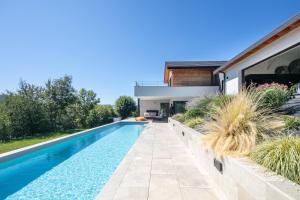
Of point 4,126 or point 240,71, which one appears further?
point 240,71

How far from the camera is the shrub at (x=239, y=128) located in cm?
312

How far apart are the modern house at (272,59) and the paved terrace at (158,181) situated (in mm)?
4368

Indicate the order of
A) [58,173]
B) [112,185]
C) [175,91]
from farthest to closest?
1. [175,91]
2. [58,173]
3. [112,185]

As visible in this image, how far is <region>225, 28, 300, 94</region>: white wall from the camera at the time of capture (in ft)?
20.0

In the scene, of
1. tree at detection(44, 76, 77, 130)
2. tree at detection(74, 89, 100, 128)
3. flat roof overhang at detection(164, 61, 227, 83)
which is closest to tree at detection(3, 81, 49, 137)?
tree at detection(44, 76, 77, 130)

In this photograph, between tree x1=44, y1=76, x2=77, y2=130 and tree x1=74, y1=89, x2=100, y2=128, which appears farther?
tree x1=74, y1=89, x2=100, y2=128

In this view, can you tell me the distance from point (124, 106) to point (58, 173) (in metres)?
24.3

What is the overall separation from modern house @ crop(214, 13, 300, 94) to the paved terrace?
172 inches

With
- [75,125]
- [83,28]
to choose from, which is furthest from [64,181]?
[75,125]

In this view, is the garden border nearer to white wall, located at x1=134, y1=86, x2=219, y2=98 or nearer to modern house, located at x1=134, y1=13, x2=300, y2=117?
modern house, located at x1=134, y1=13, x2=300, y2=117

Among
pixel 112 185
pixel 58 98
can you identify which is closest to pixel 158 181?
pixel 112 185

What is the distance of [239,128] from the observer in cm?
335

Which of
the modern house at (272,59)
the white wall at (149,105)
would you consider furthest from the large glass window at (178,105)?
the modern house at (272,59)

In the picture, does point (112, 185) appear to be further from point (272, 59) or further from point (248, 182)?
point (272, 59)
